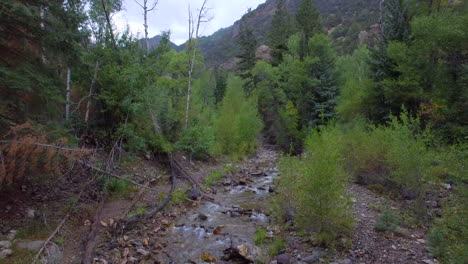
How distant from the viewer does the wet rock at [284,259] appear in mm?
6758

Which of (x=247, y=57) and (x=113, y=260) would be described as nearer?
(x=113, y=260)

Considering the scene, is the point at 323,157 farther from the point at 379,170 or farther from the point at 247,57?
the point at 247,57

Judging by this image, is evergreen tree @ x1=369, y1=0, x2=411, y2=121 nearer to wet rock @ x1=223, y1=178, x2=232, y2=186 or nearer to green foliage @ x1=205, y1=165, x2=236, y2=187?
green foliage @ x1=205, y1=165, x2=236, y2=187

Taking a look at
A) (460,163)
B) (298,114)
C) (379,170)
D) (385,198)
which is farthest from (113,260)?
(298,114)

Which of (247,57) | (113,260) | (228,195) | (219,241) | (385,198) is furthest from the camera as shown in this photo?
(247,57)

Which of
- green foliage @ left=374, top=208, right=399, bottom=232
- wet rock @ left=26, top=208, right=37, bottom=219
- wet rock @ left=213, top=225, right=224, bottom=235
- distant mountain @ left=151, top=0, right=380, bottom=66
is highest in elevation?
distant mountain @ left=151, top=0, right=380, bottom=66

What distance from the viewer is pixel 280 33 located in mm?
35000

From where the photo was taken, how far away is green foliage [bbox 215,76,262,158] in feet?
69.2

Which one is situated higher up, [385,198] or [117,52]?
[117,52]

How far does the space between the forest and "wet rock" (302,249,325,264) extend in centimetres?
4

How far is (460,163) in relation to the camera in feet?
21.4

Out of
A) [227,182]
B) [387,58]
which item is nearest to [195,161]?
[227,182]

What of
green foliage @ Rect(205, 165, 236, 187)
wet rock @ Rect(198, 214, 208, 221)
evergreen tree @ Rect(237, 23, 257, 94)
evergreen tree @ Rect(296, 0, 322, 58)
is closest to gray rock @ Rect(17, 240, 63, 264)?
wet rock @ Rect(198, 214, 208, 221)

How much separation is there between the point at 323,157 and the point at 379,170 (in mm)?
6787
